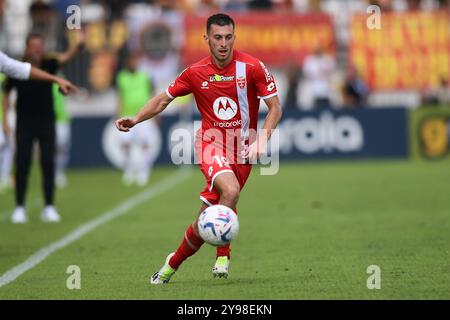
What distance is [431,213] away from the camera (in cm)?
1455

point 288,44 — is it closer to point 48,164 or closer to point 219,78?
point 48,164

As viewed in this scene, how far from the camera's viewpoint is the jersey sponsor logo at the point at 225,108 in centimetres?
927

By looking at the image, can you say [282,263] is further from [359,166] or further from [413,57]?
[413,57]

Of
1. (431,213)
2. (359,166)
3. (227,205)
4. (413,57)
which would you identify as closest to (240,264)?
(227,205)

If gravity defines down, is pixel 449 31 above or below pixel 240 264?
above

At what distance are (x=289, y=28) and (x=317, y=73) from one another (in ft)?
6.57

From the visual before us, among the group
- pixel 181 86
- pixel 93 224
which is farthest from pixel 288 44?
pixel 181 86

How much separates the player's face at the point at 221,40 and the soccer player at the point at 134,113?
12418 mm

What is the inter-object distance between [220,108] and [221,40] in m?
0.58

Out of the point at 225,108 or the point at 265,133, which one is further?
the point at 225,108

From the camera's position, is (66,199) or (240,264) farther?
(66,199)

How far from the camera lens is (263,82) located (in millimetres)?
9234

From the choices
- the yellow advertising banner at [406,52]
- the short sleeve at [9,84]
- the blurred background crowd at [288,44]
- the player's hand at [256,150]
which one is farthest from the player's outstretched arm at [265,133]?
the yellow advertising banner at [406,52]
